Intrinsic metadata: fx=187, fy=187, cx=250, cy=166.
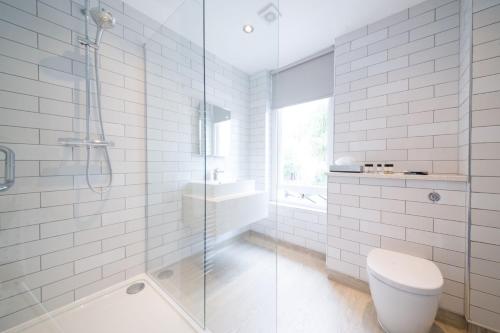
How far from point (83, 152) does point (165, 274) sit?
120 cm

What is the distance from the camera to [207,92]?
1.49 metres

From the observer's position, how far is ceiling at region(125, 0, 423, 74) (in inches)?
55.9

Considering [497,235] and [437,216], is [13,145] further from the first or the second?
[497,235]

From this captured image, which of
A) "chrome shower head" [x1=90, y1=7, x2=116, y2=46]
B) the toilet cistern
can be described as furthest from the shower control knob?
"chrome shower head" [x1=90, y1=7, x2=116, y2=46]

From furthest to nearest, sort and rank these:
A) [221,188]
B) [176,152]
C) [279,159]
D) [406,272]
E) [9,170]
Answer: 1. [279,159]
2. [176,152]
3. [221,188]
4. [406,272]
5. [9,170]

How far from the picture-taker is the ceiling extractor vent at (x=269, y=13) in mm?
1362

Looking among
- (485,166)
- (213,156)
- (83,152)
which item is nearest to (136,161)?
(83,152)

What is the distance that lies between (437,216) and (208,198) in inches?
65.2

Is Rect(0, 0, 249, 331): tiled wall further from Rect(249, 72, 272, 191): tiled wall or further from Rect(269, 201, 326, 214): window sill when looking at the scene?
Rect(269, 201, 326, 214): window sill

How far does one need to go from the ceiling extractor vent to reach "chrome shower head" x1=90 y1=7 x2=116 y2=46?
3.58 ft

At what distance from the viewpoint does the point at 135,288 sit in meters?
1.57

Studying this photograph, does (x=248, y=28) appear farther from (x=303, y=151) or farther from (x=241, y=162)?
(x=303, y=151)

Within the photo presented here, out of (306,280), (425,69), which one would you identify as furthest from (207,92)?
(306,280)

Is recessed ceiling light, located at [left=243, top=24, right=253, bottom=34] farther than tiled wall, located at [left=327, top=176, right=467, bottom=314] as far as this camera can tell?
Yes
